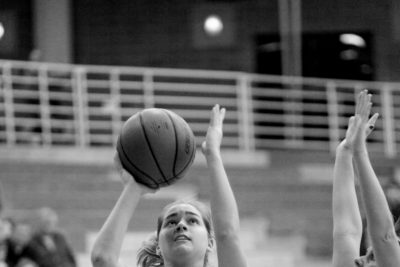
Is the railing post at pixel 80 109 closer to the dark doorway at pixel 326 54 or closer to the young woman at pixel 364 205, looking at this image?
the dark doorway at pixel 326 54

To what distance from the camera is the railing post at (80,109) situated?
13.4 m

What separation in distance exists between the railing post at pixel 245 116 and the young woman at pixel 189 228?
32.5 ft

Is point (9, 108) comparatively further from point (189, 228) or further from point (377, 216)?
point (377, 216)

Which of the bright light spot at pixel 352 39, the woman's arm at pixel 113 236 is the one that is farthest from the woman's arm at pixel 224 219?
the bright light spot at pixel 352 39

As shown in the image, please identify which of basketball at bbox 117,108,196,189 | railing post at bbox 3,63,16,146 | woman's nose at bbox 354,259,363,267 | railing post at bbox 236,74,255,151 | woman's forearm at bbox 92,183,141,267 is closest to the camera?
woman's forearm at bbox 92,183,141,267

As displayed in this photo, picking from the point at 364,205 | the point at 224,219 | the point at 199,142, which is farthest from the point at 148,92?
the point at 364,205

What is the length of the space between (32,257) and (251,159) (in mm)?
4086

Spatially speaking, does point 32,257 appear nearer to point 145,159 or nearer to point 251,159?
point 251,159

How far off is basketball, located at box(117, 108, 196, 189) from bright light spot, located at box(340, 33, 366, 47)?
13029mm

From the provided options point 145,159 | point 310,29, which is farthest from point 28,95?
point 145,159

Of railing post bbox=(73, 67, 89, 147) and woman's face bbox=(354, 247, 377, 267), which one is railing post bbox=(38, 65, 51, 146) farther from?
woman's face bbox=(354, 247, 377, 267)

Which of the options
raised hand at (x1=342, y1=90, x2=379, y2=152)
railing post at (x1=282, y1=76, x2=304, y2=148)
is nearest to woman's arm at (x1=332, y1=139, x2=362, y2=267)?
raised hand at (x1=342, y1=90, x2=379, y2=152)

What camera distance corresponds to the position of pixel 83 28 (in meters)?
16.4

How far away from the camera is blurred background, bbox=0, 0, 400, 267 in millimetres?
12406
